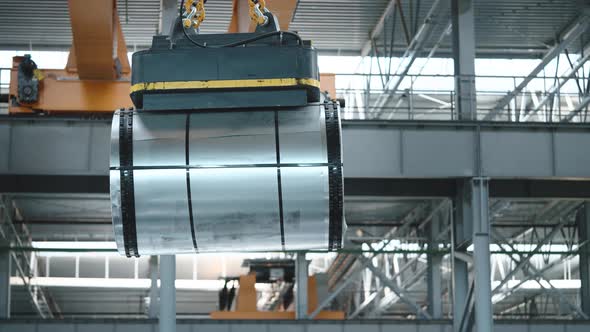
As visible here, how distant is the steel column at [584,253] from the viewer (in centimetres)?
3594

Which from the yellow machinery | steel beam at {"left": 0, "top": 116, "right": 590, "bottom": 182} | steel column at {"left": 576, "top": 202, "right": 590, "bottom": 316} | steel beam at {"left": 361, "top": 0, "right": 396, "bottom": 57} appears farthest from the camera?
steel beam at {"left": 361, "top": 0, "right": 396, "bottom": 57}

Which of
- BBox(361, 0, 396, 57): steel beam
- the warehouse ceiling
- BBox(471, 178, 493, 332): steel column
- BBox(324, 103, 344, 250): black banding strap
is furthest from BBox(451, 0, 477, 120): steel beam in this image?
BBox(324, 103, 344, 250): black banding strap

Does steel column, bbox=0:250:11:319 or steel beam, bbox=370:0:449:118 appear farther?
steel beam, bbox=370:0:449:118

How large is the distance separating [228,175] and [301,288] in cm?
2825

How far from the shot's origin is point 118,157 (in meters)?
7.89

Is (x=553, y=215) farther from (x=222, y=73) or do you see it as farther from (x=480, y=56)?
(x=222, y=73)

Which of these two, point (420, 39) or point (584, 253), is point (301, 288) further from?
point (420, 39)

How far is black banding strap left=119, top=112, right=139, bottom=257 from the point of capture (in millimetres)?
7859

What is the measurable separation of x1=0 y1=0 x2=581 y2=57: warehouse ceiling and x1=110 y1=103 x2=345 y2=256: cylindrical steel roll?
96.7 feet

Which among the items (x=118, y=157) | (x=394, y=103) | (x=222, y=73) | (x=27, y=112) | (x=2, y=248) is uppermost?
(x=394, y=103)

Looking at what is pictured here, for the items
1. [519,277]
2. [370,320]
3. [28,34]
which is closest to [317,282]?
[370,320]

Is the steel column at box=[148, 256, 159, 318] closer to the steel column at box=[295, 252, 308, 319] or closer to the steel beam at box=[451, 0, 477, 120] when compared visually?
the steel column at box=[295, 252, 308, 319]

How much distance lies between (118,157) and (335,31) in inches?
1376

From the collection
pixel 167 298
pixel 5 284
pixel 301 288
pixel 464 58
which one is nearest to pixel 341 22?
pixel 301 288
